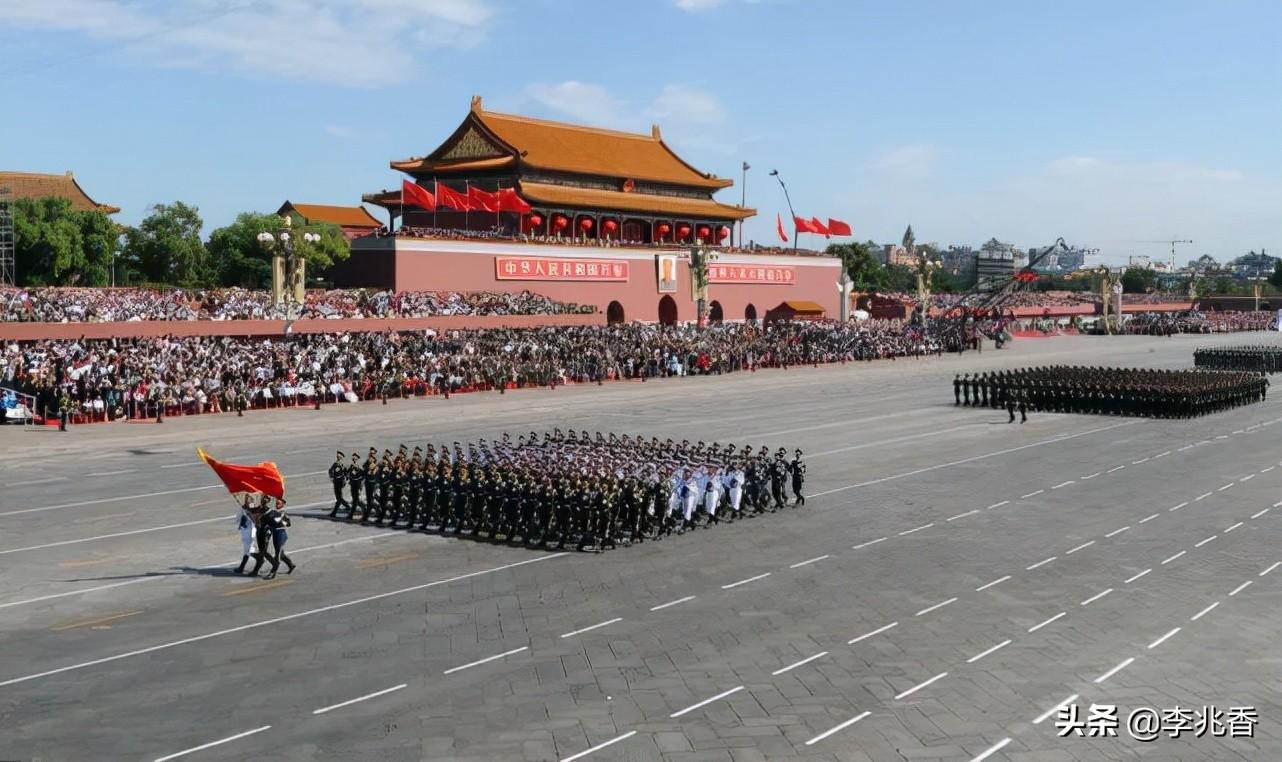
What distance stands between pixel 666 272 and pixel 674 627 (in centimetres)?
5256

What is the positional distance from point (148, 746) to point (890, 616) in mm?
8338

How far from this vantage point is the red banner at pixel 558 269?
187 feet

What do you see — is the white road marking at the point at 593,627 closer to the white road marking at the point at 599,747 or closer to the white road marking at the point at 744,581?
the white road marking at the point at 744,581

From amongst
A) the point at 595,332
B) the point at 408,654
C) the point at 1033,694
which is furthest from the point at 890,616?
the point at 595,332

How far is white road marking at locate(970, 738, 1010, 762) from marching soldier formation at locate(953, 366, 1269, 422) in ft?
91.8

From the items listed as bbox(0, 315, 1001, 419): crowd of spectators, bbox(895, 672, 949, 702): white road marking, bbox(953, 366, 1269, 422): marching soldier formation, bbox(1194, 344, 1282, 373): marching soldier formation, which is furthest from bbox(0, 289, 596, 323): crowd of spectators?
bbox(895, 672, 949, 702): white road marking

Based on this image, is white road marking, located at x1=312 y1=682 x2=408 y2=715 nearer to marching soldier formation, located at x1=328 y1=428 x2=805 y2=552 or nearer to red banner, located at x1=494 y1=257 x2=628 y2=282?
marching soldier formation, located at x1=328 y1=428 x2=805 y2=552

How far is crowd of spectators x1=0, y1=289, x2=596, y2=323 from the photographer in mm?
37469

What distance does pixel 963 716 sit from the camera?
36.8 ft

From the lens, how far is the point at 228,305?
42.2 m

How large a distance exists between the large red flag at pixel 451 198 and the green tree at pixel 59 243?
13518mm

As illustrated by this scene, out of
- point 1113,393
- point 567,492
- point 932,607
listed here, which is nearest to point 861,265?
point 1113,393

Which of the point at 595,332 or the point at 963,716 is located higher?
the point at 595,332

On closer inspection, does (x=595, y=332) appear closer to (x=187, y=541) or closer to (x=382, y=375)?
(x=382, y=375)
